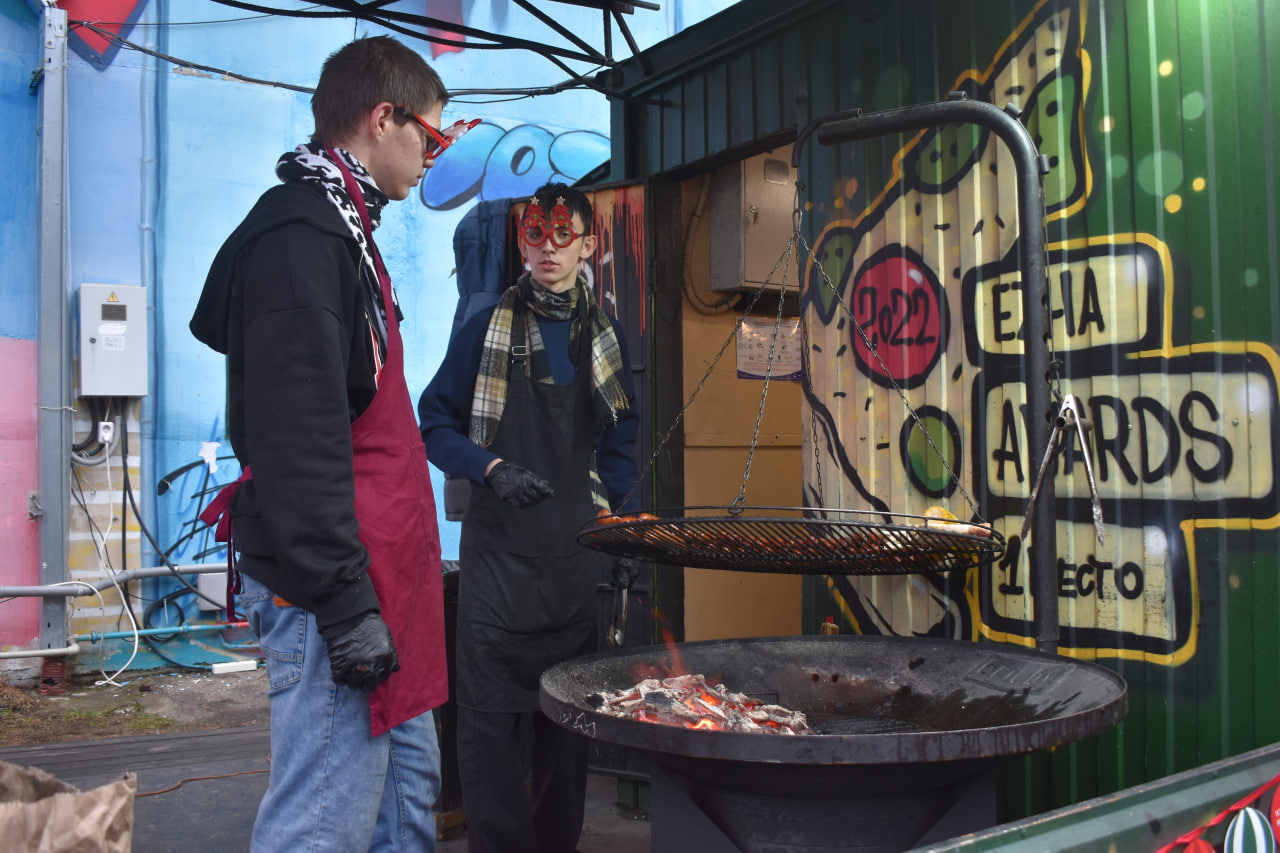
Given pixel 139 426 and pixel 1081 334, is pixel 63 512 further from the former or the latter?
pixel 1081 334

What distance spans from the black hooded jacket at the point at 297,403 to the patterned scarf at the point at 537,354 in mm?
1410

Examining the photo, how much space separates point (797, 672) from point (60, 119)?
280 inches

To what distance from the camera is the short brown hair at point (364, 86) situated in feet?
7.47

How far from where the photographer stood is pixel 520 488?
121 inches

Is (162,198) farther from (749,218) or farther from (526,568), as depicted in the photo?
(526,568)

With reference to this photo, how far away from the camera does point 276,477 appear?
189 cm

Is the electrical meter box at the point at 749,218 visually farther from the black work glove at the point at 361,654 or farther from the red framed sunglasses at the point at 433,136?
the black work glove at the point at 361,654

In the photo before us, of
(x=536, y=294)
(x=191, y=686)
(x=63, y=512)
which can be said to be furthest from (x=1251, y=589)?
(x=63, y=512)

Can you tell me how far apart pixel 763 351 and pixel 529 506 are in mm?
3040

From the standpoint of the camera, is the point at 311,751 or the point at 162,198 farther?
the point at 162,198

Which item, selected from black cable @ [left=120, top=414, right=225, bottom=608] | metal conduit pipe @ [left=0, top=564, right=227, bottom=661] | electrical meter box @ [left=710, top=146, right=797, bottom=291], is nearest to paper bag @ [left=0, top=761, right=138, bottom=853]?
electrical meter box @ [left=710, top=146, right=797, bottom=291]

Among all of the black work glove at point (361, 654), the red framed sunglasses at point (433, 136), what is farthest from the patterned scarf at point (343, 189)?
the black work glove at point (361, 654)

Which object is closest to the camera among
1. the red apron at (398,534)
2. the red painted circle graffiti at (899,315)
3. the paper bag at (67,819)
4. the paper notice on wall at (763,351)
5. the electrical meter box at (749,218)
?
the paper bag at (67,819)

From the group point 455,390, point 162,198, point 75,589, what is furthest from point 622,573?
point 162,198
